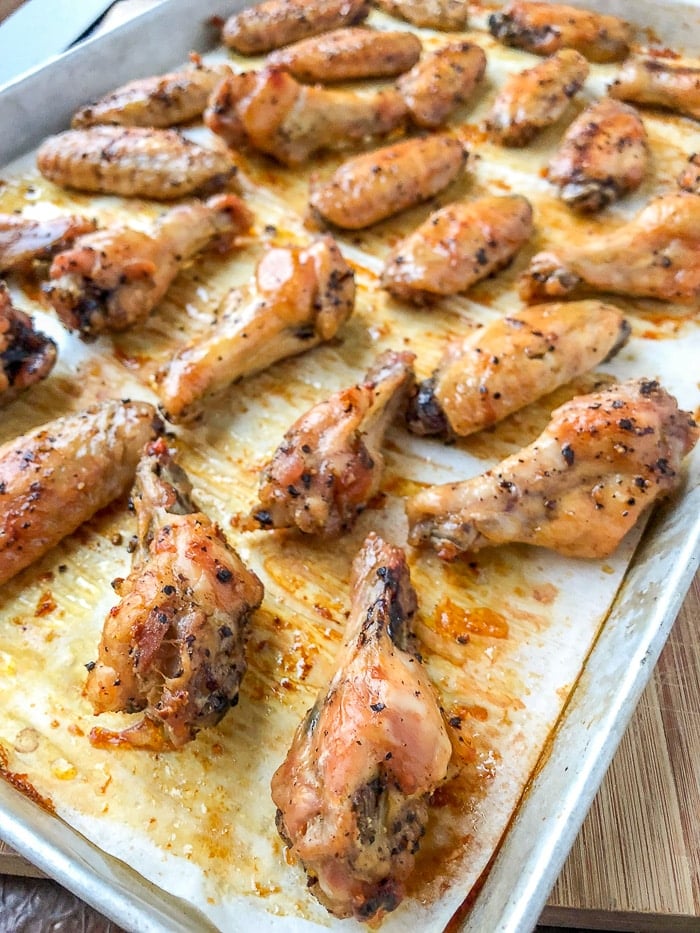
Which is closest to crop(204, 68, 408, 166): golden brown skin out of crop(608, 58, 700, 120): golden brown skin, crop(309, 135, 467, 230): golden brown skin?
crop(309, 135, 467, 230): golden brown skin

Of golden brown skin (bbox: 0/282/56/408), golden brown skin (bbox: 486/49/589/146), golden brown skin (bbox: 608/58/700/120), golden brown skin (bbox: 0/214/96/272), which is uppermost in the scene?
golden brown skin (bbox: 0/214/96/272)

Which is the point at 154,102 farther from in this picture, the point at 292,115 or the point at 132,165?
the point at 292,115

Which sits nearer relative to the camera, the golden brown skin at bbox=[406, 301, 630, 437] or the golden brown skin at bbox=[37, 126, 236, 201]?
the golden brown skin at bbox=[406, 301, 630, 437]

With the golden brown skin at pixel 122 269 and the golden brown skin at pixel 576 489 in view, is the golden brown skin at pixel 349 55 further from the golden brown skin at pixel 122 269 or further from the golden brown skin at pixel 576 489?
the golden brown skin at pixel 576 489

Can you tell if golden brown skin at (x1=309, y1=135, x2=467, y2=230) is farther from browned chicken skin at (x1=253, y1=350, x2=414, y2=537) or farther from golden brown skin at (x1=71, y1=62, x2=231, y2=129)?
browned chicken skin at (x1=253, y1=350, x2=414, y2=537)

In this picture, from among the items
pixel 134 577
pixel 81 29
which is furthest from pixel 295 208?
pixel 134 577

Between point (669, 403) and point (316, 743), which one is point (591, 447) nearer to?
point (669, 403)

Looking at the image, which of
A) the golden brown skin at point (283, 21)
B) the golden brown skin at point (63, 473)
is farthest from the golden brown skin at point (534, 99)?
the golden brown skin at point (63, 473)
